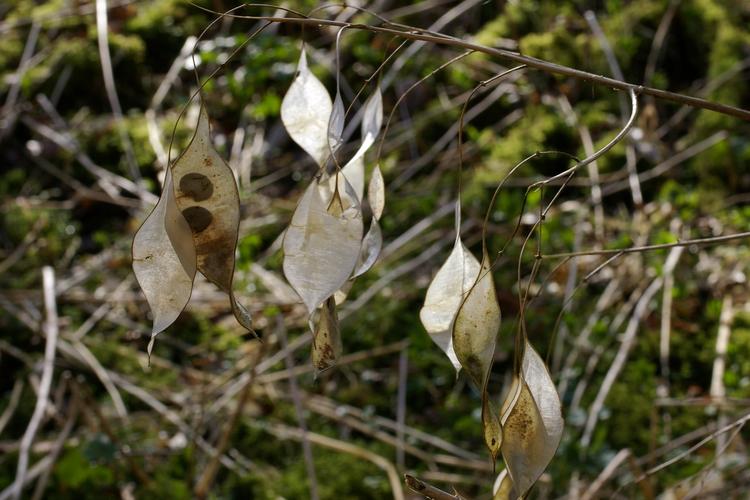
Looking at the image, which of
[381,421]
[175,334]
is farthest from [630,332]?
[175,334]

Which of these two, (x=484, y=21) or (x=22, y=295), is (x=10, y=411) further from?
(x=484, y=21)

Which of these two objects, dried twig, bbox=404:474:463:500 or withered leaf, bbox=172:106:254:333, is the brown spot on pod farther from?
dried twig, bbox=404:474:463:500

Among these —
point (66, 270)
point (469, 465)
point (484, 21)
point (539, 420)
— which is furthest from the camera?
point (484, 21)

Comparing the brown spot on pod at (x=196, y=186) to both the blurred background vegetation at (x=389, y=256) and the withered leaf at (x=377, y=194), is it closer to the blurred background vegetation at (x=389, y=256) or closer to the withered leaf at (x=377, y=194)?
the withered leaf at (x=377, y=194)

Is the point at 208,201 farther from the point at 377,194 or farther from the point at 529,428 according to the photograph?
the point at 529,428

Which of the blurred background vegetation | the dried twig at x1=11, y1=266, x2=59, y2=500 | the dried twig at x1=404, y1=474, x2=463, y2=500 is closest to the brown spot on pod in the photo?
the dried twig at x1=404, y1=474, x2=463, y2=500

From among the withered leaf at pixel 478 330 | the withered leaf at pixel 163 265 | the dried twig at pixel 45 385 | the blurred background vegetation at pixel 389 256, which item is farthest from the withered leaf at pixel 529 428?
the dried twig at pixel 45 385
